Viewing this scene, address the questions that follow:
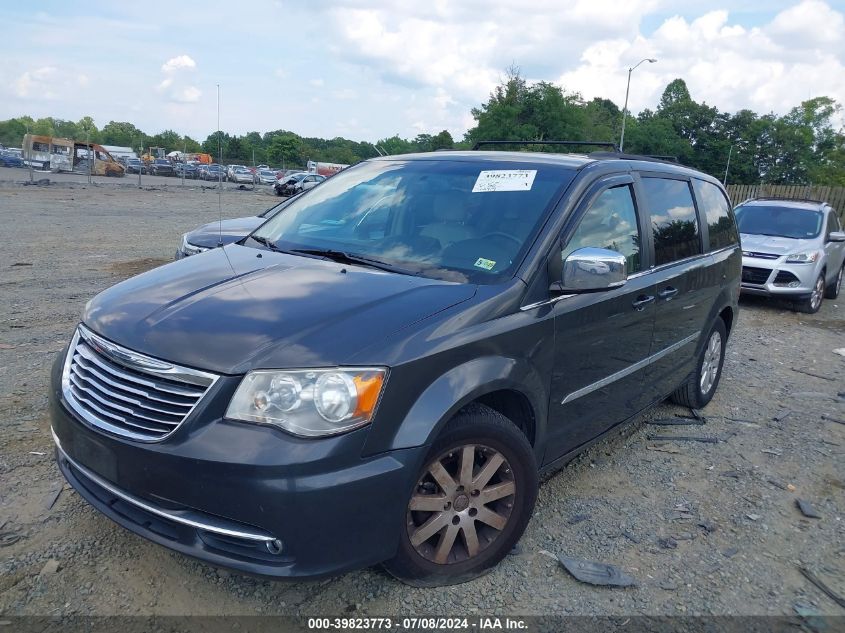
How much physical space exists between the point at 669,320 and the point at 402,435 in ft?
8.14

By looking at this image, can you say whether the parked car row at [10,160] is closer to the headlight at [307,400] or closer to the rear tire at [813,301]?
the rear tire at [813,301]

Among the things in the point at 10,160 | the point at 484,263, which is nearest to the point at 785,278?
the point at 484,263

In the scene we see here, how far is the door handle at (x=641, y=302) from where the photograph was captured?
3.77 meters

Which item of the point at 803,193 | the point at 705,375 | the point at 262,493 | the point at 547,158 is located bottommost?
the point at 705,375

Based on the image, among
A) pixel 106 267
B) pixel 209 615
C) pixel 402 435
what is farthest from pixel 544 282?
pixel 106 267

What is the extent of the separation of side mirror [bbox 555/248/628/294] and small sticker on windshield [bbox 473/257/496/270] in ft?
1.11

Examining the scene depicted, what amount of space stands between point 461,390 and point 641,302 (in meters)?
1.67

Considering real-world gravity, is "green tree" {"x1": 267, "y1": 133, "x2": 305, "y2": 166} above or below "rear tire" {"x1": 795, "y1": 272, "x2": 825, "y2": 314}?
above

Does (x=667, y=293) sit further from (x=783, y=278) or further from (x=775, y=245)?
(x=775, y=245)

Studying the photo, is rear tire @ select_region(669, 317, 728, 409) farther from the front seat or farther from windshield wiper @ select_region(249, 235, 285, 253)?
windshield wiper @ select_region(249, 235, 285, 253)

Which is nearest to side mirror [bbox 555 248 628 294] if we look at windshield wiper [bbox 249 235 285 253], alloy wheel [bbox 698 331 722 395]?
windshield wiper [bbox 249 235 285 253]

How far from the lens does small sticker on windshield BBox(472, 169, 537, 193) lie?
3529mm

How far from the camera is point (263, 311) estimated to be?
2.69 metres

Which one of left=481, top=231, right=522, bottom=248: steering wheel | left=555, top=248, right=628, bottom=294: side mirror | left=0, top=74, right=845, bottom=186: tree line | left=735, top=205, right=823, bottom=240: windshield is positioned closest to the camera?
left=555, top=248, right=628, bottom=294: side mirror
